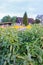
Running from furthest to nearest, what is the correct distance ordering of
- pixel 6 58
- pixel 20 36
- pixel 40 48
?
1. pixel 20 36
2. pixel 40 48
3. pixel 6 58

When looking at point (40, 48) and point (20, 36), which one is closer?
point (40, 48)

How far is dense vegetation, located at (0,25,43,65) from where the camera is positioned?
1.99 meters

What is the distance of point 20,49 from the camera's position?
2068mm

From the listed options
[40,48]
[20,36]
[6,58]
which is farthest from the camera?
[20,36]

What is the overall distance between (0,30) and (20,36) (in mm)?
265

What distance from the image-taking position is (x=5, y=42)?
2.08 m

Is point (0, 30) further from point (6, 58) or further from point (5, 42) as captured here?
point (6, 58)

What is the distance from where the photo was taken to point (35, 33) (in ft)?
7.57

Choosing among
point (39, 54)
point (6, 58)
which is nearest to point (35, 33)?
point (39, 54)

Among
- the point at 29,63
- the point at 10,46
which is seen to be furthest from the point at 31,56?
the point at 10,46

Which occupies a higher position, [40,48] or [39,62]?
[40,48]

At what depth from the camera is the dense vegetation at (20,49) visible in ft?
6.53

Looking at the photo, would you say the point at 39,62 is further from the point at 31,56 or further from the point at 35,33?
the point at 35,33

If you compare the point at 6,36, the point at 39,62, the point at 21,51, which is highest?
the point at 6,36
